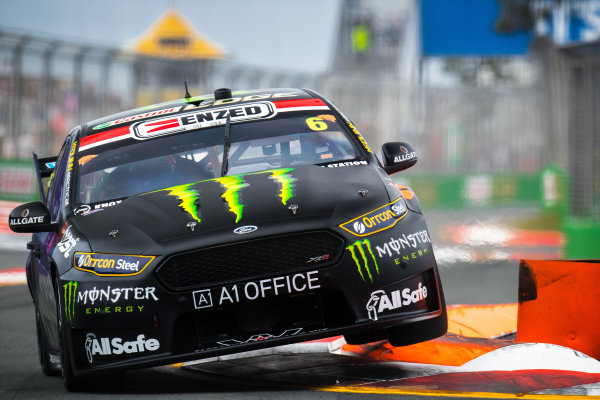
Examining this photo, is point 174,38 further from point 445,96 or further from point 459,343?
point 459,343

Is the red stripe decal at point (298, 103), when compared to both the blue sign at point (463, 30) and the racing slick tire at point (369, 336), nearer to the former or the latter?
the racing slick tire at point (369, 336)

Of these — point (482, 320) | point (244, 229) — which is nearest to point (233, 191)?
point (244, 229)

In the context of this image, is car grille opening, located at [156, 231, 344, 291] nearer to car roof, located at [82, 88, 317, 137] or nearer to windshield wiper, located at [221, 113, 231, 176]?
windshield wiper, located at [221, 113, 231, 176]

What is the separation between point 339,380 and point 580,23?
107 ft

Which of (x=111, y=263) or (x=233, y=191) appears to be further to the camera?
(x=233, y=191)

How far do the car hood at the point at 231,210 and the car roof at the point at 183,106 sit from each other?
990 millimetres

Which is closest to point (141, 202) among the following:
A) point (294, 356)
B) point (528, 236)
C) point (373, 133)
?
point (294, 356)

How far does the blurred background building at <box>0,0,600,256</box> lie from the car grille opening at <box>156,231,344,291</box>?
7.79 meters

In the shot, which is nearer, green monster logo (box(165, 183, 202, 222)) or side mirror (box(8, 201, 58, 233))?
green monster logo (box(165, 183, 202, 222))

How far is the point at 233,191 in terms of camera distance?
5.43 m

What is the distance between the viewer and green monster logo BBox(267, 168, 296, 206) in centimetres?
530

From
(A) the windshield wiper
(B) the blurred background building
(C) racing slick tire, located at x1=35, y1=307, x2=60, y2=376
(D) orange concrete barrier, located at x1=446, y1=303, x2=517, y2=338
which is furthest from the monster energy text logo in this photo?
(B) the blurred background building

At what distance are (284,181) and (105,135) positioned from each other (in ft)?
4.65

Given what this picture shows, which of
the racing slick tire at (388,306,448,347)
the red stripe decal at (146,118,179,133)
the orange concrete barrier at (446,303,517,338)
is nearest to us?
the racing slick tire at (388,306,448,347)
